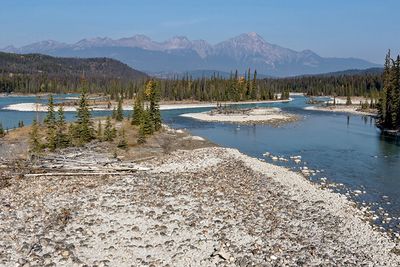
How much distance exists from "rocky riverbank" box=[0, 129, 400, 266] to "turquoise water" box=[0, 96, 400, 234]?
439 centimetres

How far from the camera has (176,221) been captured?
24.4 m

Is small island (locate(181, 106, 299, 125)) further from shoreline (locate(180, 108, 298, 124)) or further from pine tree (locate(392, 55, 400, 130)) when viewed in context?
pine tree (locate(392, 55, 400, 130))

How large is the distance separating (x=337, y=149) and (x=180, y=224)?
126ft

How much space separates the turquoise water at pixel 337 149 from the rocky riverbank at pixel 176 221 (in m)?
4.39

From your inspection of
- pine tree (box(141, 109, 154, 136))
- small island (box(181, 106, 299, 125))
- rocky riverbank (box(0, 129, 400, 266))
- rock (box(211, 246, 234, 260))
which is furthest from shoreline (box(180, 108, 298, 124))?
rock (box(211, 246, 234, 260))

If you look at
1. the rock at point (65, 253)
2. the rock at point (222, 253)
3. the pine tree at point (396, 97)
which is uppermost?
the pine tree at point (396, 97)

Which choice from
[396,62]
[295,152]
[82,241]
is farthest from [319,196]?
[396,62]

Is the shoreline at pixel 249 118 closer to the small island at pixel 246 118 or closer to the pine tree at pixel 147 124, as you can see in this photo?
the small island at pixel 246 118

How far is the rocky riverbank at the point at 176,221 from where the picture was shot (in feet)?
66.4

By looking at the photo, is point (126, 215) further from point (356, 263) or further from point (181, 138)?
point (181, 138)

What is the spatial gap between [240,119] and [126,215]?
3071 inches

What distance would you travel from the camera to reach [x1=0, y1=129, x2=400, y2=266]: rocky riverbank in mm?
20234

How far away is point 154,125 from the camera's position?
2697 inches

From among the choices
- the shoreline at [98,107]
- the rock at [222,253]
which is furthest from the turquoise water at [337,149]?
the shoreline at [98,107]
